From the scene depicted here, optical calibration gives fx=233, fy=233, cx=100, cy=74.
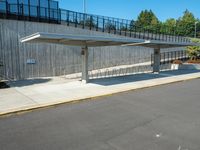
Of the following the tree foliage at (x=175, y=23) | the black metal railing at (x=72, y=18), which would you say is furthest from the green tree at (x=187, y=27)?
the black metal railing at (x=72, y=18)

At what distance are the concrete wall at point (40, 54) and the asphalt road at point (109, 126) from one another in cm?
1054

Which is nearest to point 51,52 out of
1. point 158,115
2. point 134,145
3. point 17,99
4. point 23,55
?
point 23,55

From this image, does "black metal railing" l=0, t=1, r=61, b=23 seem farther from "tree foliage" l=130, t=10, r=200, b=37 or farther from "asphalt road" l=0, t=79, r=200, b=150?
"tree foliage" l=130, t=10, r=200, b=37

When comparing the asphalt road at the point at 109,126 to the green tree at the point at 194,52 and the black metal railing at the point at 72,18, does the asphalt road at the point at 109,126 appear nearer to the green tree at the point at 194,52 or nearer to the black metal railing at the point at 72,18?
the black metal railing at the point at 72,18

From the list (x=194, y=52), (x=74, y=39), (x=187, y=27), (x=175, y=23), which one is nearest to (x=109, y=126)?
(x=74, y=39)

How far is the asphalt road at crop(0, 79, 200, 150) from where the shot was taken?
555cm

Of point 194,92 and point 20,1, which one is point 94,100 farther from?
point 20,1

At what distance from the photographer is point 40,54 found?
19.8 metres

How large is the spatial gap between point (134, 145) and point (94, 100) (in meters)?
5.23

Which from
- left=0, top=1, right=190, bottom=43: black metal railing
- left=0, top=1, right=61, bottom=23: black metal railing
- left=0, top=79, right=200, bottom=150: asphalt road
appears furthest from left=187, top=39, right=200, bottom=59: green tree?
left=0, top=79, right=200, bottom=150: asphalt road

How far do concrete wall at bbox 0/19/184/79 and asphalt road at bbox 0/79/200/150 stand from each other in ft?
34.6

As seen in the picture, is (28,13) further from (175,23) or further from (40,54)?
(175,23)

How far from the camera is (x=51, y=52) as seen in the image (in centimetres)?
2047

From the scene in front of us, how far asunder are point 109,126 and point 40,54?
14393 mm
